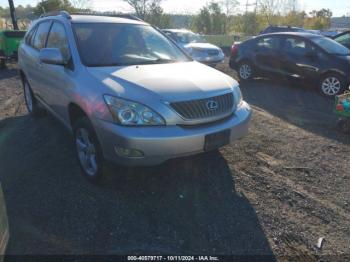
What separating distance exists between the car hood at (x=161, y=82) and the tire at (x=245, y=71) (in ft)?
20.1

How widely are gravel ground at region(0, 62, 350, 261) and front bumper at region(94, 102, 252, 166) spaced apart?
1.14 feet

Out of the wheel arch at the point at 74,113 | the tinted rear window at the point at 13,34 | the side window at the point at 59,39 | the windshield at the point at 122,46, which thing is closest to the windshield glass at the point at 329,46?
the windshield at the point at 122,46

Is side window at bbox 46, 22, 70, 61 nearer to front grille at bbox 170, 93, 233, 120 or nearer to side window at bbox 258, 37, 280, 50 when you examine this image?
front grille at bbox 170, 93, 233, 120

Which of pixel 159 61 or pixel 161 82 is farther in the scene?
pixel 159 61

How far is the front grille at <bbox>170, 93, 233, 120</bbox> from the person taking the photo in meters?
3.05

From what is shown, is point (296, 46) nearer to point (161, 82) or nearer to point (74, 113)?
point (161, 82)

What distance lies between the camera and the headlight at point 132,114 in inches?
115

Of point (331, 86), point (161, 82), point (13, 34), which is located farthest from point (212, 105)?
point (13, 34)

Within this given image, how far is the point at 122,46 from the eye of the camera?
400cm

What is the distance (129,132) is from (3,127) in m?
3.57

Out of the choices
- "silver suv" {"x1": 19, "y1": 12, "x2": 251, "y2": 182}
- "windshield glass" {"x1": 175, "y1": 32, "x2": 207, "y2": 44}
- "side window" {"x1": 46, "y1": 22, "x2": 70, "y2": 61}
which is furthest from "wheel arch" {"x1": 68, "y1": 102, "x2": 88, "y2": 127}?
"windshield glass" {"x1": 175, "y1": 32, "x2": 207, "y2": 44}

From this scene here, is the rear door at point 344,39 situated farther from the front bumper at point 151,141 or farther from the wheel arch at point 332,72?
the front bumper at point 151,141

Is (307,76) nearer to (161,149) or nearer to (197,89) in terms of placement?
(197,89)

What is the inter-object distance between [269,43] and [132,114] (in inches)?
288
